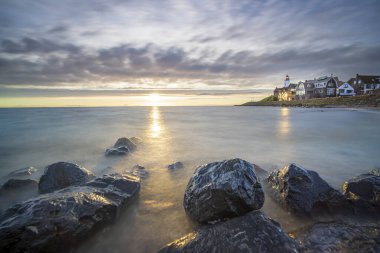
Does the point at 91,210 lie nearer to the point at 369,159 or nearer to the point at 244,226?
the point at 244,226

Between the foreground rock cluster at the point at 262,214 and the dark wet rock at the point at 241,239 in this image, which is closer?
the dark wet rock at the point at 241,239

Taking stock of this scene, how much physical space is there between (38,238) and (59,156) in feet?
23.2

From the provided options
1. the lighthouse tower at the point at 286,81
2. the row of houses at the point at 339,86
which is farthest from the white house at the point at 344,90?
the lighthouse tower at the point at 286,81

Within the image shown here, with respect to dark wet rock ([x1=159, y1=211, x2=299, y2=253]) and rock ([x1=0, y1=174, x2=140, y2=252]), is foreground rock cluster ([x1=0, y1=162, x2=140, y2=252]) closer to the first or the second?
rock ([x1=0, y1=174, x2=140, y2=252])

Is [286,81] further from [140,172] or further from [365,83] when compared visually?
[140,172]

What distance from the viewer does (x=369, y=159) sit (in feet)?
23.4

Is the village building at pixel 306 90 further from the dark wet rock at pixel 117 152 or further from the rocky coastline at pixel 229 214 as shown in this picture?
the rocky coastline at pixel 229 214

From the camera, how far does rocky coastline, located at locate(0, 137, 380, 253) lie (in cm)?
256

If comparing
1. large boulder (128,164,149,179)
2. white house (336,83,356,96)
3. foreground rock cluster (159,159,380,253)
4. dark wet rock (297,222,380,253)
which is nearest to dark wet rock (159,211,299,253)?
foreground rock cluster (159,159,380,253)

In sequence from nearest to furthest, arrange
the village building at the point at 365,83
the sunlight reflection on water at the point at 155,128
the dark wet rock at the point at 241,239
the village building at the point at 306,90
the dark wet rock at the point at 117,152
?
the dark wet rock at the point at 241,239 < the dark wet rock at the point at 117,152 < the sunlight reflection on water at the point at 155,128 < the village building at the point at 365,83 < the village building at the point at 306,90

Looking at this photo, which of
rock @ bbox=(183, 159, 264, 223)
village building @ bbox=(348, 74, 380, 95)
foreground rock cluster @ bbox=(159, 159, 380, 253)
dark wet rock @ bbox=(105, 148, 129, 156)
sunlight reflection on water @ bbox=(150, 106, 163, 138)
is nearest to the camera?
foreground rock cluster @ bbox=(159, 159, 380, 253)

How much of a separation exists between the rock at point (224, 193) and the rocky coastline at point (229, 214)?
0.6 inches

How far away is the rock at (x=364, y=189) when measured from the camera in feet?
11.8

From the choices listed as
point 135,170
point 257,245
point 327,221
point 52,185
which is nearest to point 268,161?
point 327,221
